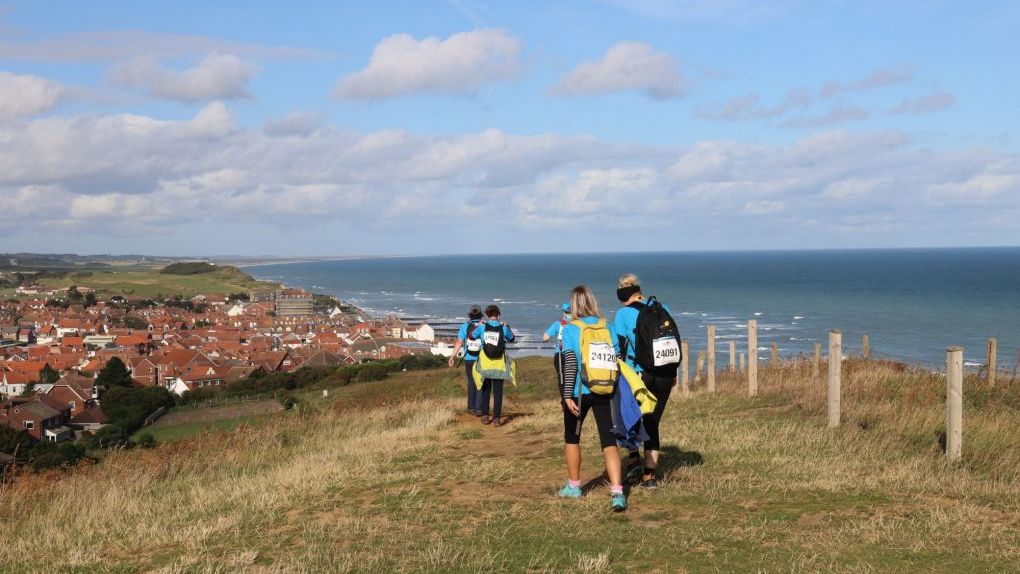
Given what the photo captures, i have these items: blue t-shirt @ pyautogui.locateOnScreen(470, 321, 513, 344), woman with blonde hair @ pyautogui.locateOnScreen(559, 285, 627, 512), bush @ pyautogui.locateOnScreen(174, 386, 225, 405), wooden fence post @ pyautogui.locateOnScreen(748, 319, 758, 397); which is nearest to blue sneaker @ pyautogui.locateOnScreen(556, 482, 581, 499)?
woman with blonde hair @ pyautogui.locateOnScreen(559, 285, 627, 512)

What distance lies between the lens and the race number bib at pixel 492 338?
40.4 feet

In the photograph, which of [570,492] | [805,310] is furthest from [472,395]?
[805,310]

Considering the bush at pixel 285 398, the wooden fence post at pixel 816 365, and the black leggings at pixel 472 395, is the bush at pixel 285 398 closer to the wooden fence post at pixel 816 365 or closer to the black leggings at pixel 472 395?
the wooden fence post at pixel 816 365

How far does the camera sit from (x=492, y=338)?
12367 millimetres

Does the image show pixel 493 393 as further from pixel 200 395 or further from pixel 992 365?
pixel 200 395

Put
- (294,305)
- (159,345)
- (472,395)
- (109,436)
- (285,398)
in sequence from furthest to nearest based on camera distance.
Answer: (294,305)
(159,345)
(285,398)
(109,436)
(472,395)

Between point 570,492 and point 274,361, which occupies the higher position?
point 570,492

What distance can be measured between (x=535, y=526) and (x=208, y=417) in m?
38.7

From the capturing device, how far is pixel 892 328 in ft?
236

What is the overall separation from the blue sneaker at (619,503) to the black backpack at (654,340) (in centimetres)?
128

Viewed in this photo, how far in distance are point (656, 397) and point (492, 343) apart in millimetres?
4529

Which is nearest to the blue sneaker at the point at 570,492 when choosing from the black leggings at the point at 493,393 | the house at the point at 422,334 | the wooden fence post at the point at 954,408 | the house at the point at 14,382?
the wooden fence post at the point at 954,408

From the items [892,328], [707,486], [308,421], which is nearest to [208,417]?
[308,421]

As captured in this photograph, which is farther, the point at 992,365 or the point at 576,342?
the point at 992,365
